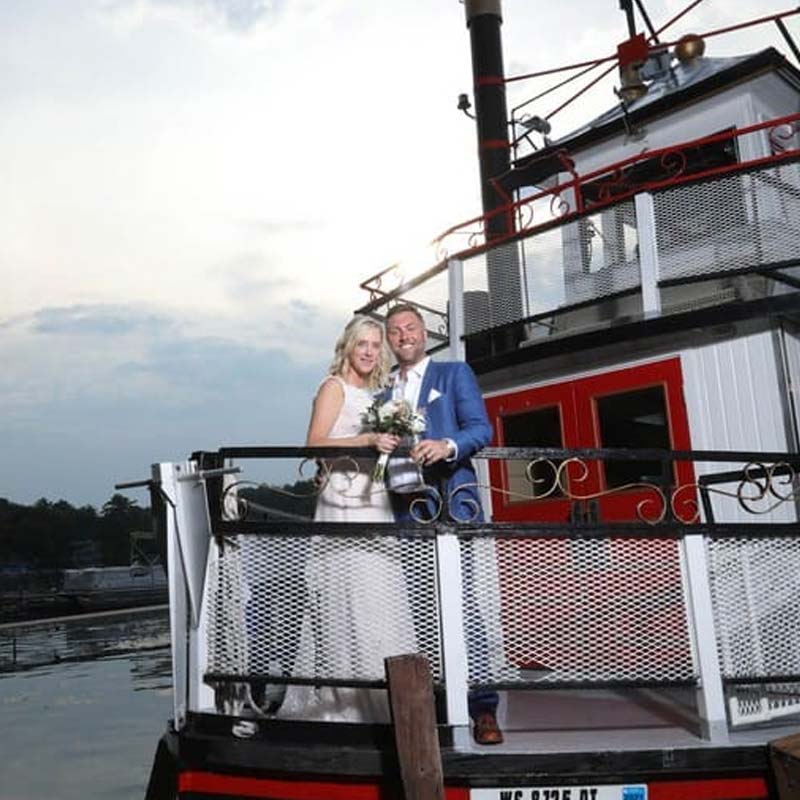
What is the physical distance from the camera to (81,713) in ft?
43.3

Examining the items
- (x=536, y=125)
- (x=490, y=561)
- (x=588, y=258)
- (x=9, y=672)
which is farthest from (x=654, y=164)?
(x=9, y=672)

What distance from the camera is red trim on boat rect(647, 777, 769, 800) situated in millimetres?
3260

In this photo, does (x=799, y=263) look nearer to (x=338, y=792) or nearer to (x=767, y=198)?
(x=767, y=198)

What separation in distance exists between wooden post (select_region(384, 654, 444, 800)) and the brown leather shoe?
290 mm

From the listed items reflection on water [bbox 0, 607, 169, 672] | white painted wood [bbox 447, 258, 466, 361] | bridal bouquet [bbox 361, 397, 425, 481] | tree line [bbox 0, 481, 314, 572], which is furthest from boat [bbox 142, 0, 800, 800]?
tree line [bbox 0, 481, 314, 572]

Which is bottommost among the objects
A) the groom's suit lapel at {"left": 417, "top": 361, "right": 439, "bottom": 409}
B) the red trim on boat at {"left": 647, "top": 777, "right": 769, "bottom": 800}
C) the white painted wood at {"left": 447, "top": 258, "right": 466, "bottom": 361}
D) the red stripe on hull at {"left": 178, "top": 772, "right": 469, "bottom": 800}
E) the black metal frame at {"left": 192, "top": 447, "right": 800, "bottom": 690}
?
the red trim on boat at {"left": 647, "top": 777, "right": 769, "bottom": 800}

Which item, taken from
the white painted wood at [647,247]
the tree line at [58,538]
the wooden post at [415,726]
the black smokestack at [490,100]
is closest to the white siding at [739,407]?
the white painted wood at [647,247]

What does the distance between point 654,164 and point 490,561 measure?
573cm

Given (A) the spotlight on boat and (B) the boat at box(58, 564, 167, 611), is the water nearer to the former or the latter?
(A) the spotlight on boat

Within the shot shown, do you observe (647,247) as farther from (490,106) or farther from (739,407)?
(490,106)

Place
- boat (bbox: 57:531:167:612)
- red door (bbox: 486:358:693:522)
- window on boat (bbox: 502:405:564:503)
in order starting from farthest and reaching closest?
boat (bbox: 57:531:167:612) < window on boat (bbox: 502:405:564:503) < red door (bbox: 486:358:693:522)

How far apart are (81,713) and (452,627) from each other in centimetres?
1192

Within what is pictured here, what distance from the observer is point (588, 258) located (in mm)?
7465

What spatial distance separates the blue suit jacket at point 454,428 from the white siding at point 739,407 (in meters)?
2.41
